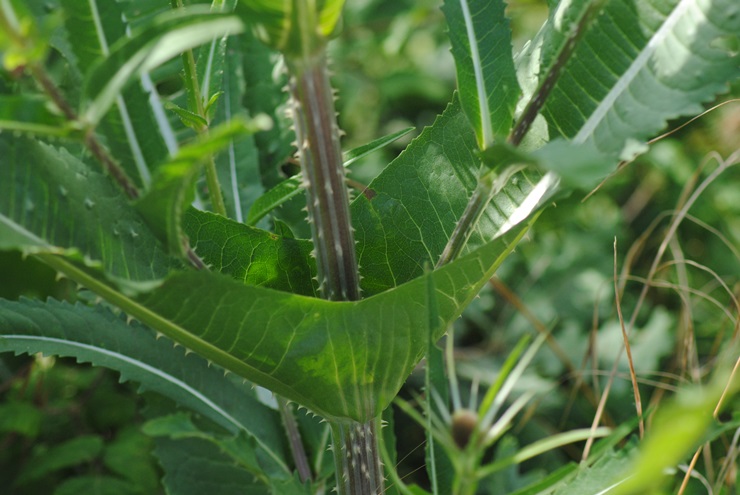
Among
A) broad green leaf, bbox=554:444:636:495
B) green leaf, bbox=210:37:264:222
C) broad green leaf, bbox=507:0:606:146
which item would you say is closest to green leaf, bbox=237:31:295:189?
green leaf, bbox=210:37:264:222

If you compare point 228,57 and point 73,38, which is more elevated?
point 228,57

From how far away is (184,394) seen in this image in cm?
68

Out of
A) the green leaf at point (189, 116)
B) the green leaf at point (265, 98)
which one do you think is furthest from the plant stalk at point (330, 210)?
the green leaf at point (265, 98)

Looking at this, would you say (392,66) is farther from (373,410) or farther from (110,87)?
(110,87)

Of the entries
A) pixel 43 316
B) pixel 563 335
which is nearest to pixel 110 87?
pixel 43 316

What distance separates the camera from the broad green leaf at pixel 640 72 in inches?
17.6

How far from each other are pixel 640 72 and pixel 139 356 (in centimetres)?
46

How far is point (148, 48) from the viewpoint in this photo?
347mm

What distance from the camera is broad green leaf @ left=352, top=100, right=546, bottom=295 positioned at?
22.0 inches

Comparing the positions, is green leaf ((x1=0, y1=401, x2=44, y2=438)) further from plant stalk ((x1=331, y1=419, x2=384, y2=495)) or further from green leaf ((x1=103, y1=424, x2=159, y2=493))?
plant stalk ((x1=331, y1=419, x2=384, y2=495))

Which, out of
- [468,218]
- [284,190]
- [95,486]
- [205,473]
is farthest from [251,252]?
[95,486]

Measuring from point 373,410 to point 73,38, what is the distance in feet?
0.98

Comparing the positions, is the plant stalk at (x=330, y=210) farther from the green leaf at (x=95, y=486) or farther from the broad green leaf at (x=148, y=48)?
the green leaf at (x=95, y=486)

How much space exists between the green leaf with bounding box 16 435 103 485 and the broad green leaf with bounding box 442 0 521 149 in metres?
0.65
